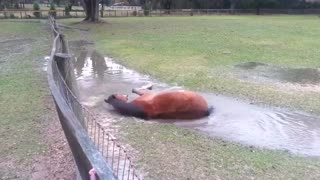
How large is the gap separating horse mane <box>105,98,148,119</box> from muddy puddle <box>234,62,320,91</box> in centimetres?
448

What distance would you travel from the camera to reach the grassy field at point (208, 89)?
5352 mm

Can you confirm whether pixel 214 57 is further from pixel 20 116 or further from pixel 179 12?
pixel 179 12

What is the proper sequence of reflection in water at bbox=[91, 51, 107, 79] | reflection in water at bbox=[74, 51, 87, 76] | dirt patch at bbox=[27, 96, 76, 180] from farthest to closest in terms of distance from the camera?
1. reflection in water at bbox=[74, 51, 87, 76]
2. reflection in water at bbox=[91, 51, 107, 79]
3. dirt patch at bbox=[27, 96, 76, 180]

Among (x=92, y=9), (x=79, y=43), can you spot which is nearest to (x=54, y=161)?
(x=79, y=43)

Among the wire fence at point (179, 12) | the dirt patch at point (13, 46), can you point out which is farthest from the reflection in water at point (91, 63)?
the wire fence at point (179, 12)

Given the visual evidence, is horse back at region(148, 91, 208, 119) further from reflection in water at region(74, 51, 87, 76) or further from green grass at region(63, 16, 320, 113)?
reflection in water at region(74, 51, 87, 76)

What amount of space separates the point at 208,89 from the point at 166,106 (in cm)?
249

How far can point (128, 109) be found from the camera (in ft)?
26.0

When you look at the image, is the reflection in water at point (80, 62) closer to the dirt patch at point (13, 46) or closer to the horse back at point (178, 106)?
the dirt patch at point (13, 46)

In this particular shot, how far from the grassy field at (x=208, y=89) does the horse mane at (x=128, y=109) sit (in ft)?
1.52

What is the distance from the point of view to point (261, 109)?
A: 8.58 metres

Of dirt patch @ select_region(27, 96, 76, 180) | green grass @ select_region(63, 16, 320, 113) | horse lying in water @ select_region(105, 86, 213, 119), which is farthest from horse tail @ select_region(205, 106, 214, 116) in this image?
dirt patch @ select_region(27, 96, 76, 180)

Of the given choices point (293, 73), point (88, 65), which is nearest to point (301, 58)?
point (293, 73)

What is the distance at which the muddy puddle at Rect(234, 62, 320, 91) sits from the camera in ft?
36.8
